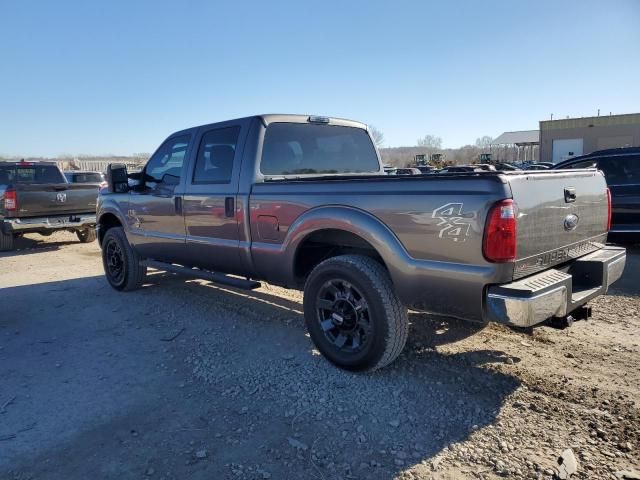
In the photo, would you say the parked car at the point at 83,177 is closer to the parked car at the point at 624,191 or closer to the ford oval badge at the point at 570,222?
the parked car at the point at 624,191

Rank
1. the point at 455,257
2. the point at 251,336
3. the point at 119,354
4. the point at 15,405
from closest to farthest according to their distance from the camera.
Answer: the point at 455,257 → the point at 15,405 → the point at 119,354 → the point at 251,336

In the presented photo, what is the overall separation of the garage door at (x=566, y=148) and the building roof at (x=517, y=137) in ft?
50.8

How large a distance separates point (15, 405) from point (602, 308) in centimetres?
552

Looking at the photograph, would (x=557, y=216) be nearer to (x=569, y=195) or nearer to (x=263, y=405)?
(x=569, y=195)

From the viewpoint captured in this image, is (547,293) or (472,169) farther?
(472,169)

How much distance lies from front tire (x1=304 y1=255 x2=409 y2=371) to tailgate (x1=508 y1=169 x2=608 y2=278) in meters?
0.91

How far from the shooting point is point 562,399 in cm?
321

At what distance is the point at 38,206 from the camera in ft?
32.1

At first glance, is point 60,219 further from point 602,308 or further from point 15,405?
point 602,308

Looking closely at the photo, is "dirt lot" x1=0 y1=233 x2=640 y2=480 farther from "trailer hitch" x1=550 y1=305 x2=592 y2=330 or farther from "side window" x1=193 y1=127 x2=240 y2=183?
"side window" x1=193 y1=127 x2=240 y2=183

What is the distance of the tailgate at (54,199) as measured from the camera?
9.62 metres

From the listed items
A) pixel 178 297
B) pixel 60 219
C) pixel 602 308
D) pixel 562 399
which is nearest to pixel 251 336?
pixel 178 297

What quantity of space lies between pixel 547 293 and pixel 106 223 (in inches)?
237

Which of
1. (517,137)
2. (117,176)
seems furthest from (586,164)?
(517,137)
